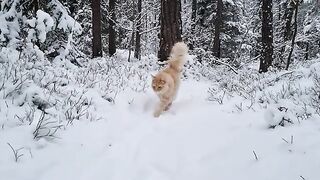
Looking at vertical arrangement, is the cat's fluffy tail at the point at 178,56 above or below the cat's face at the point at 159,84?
above

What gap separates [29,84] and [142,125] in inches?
80.1

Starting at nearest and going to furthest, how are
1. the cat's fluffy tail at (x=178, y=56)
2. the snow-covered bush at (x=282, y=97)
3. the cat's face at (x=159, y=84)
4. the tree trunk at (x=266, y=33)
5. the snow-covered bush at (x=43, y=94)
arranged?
the snow-covered bush at (x=43, y=94) < the snow-covered bush at (x=282, y=97) < the cat's face at (x=159, y=84) < the cat's fluffy tail at (x=178, y=56) < the tree trunk at (x=266, y=33)

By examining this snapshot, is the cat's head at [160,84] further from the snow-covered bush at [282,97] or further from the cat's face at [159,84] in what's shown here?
the snow-covered bush at [282,97]

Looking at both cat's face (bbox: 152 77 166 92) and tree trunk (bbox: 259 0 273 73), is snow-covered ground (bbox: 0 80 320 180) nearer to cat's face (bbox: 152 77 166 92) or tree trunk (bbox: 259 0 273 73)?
cat's face (bbox: 152 77 166 92)

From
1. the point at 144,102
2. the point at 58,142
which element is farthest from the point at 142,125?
the point at 58,142

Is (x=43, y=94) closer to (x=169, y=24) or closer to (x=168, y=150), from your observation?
(x=168, y=150)

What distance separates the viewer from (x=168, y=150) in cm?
510

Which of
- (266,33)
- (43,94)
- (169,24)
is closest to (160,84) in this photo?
(43,94)

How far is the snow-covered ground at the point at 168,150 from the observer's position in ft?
12.6

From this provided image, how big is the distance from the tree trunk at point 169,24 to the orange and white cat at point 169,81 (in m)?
3.51

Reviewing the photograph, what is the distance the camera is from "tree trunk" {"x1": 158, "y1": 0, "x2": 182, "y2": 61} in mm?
11633

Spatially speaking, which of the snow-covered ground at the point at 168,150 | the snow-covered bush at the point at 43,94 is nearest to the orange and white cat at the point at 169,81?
the snow-covered bush at the point at 43,94

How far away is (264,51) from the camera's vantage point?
547 inches

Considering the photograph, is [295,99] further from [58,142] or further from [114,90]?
[58,142]
